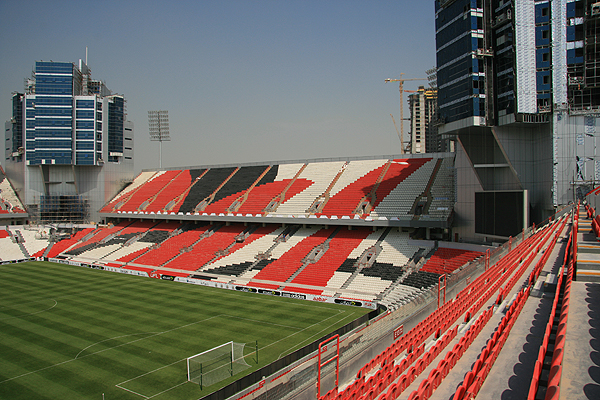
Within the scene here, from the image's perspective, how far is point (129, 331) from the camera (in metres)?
22.1

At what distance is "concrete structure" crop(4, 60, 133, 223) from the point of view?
5525cm

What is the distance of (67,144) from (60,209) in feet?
30.9

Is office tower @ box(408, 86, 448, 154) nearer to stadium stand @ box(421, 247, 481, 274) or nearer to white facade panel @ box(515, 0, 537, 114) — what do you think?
stadium stand @ box(421, 247, 481, 274)

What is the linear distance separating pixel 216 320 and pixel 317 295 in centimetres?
780

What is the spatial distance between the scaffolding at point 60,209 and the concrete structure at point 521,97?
51.0m

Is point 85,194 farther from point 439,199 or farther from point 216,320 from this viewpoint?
point 439,199

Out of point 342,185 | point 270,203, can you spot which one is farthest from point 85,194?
point 342,185

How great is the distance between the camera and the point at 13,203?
59000 millimetres

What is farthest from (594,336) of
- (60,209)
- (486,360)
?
(60,209)

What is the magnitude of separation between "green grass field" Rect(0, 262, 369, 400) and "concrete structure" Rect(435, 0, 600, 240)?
43.2ft

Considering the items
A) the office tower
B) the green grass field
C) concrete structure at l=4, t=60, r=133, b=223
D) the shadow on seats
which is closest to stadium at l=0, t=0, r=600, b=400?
the shadow on seats

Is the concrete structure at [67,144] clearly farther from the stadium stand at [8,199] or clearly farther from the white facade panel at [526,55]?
the white facade panel at [526,55]

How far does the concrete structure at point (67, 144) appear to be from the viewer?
55.2 m

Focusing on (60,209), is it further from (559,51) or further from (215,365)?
(559,51)
